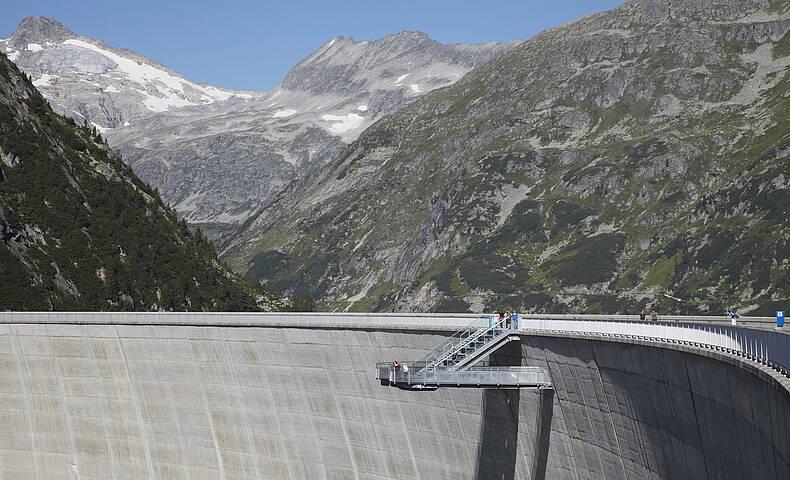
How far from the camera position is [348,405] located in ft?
208

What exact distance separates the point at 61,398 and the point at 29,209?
43536 mm

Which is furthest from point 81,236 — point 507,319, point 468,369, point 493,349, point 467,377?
point 467,377

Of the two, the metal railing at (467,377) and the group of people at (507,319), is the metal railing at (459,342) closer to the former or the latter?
the group of people at (507,319)

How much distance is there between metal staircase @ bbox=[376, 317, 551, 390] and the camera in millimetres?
48250

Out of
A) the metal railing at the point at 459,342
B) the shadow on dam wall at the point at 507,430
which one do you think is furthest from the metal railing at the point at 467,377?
the shadow on dam wall at the point at 507,430

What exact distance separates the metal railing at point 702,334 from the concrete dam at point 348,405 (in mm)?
170

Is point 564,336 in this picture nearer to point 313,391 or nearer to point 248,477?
point 313,391

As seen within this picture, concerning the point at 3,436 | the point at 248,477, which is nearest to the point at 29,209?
the point at 3,436

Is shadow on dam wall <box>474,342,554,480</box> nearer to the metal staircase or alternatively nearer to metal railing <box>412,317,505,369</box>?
the metal staircase

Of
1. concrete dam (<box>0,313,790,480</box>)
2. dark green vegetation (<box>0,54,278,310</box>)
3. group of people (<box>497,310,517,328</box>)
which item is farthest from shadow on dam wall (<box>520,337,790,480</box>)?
dark green vegetation (<box>0,54,278,310</box>)

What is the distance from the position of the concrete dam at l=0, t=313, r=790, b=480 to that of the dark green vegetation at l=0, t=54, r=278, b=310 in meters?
24.7

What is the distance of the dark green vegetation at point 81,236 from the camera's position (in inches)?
4252

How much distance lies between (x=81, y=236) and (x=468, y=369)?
248 feet

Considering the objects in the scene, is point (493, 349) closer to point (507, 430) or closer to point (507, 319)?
point (507, 319)
